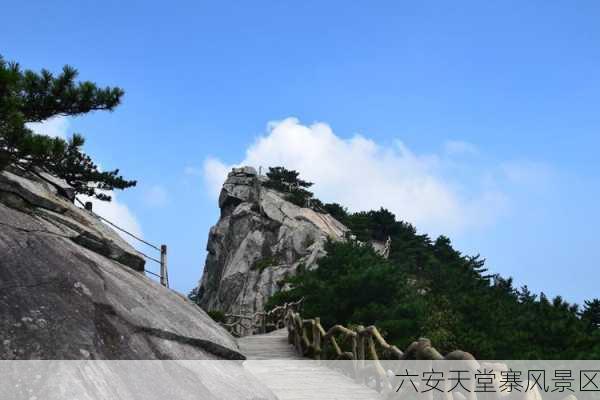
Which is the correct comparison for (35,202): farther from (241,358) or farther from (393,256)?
(393,256)

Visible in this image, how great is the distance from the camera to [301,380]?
7750 millimetres

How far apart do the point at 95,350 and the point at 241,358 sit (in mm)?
2066

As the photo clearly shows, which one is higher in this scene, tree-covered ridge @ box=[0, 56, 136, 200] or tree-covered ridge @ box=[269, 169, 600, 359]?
tree-covered ridge @ box=[0, 56, 136, 200]

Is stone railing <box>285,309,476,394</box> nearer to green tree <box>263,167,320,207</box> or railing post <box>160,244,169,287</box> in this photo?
railing post <box>160,244,169,287</box>

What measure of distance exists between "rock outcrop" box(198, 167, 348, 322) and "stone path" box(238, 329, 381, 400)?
764 inches

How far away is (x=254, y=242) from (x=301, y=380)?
30140mm

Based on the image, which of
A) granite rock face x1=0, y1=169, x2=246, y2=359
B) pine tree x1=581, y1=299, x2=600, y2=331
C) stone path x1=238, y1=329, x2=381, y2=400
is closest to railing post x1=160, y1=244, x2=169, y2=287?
stone path x1=238, y1=329, x2=381, y2=400

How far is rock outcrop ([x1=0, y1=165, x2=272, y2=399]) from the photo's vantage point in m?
4.48

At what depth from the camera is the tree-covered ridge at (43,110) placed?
6.01 meters

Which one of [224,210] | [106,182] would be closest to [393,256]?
[224,210]

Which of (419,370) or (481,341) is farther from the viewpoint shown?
(481,341)

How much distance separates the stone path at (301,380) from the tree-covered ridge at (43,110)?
12.6 ft

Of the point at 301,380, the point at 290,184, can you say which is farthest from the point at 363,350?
the point at 290,184

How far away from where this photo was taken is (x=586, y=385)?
18.9ft
